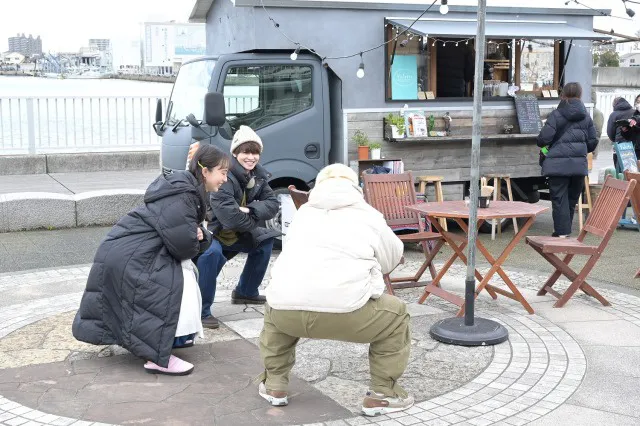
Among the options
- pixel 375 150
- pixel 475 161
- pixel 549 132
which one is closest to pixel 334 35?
pixel 375 150

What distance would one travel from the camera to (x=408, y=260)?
346 inches

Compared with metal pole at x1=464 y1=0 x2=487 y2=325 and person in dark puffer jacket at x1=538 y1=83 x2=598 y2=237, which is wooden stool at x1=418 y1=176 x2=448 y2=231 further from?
metal pole at x1=464 y1=0 x2=487 y2=325

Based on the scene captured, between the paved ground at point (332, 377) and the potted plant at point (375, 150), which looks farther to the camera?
the potted plant at point (375, 150)

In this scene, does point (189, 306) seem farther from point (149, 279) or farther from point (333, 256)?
point (333, 256)

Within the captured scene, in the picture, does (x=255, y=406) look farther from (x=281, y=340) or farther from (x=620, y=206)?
(x=620, y=206)

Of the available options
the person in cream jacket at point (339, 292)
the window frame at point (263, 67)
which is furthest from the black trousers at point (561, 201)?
the person in cream jacket at point (339, 292)

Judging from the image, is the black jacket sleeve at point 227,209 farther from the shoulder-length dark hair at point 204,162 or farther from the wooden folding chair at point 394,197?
the wooden folding chair at point 394,197

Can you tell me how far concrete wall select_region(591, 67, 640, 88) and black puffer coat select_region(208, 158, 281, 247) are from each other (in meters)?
27.8

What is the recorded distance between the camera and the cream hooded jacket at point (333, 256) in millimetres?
4289

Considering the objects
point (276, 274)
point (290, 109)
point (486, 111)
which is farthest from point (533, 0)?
point (276, 274)

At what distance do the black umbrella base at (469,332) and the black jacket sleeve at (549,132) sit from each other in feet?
13.3

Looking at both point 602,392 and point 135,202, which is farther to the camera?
point 135,202

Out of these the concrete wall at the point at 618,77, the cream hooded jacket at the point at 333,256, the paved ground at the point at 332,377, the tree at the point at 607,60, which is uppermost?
the tree at the point at 607,60

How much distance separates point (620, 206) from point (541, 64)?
440 cm
